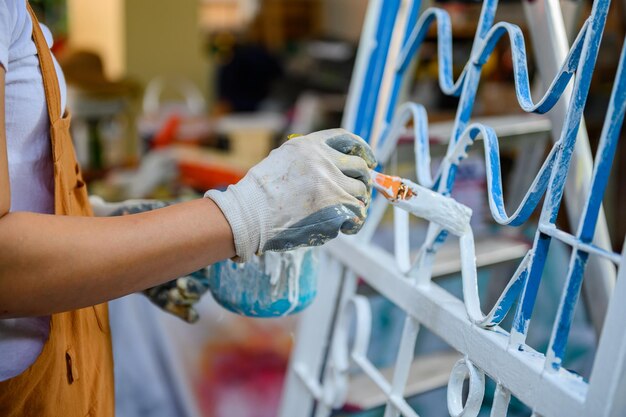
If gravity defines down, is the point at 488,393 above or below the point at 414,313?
below

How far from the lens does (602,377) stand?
0.67 meters

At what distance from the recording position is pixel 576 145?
104 centimetres

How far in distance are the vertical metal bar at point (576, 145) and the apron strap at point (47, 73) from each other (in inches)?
29.2

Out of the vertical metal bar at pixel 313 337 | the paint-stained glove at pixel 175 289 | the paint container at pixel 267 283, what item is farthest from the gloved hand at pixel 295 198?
the vertical metal bar at pixel 313 337

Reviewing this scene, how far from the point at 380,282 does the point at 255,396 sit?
0.80 meters

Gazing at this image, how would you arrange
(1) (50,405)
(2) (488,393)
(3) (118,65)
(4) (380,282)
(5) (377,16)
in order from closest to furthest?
1. (1) (50,405)
2. (4) (380,282)
3. (5) (377,16)
4. (2) (488,393)
5. (3) (118,65)

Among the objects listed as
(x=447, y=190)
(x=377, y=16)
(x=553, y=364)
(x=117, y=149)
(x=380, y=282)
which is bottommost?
(x=117, y=149)

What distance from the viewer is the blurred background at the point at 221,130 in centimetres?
170

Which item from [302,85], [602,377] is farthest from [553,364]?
[302,85]

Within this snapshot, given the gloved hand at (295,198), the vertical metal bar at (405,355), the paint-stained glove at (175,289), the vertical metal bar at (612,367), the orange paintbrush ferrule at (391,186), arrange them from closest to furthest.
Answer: the vertical metal bar at (612,367) < the gloved hand at (295,198) < the orange paintbrush ferrule at (391,186) < the vertical metal bar at (405,355) < the paint-stained glove at (175,289)

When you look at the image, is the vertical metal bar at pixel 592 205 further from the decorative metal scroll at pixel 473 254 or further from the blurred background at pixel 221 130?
the blurred background at pixel 221 130

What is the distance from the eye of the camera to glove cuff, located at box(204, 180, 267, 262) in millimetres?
749

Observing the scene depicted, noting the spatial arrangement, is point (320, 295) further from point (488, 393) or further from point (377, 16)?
point (488, 393)

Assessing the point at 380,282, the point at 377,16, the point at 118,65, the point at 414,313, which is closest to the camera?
the point at 414,313
